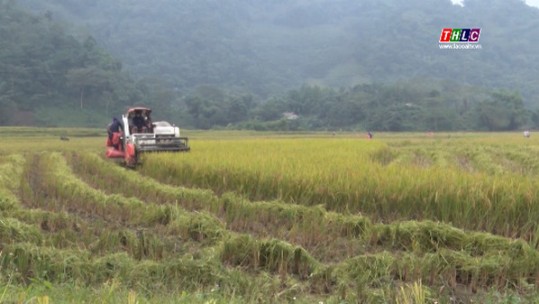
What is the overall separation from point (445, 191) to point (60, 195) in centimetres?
670

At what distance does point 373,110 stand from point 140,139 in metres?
64.3

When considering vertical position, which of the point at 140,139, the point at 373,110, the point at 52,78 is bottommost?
the point at 140,139

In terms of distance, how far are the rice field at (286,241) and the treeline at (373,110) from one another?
56.6 m

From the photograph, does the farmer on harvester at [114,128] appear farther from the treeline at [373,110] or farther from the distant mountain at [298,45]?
the distant mountain at [298,45]

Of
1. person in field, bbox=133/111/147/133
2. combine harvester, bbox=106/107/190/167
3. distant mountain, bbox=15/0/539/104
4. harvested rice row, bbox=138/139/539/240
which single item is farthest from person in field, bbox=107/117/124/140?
distant mountain, bbox=15/0/539/104

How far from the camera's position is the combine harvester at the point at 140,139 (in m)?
13.1

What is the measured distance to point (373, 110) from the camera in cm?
7381

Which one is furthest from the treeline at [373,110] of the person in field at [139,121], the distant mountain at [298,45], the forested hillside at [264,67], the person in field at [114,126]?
the person in field at [114,126]

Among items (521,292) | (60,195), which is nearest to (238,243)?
(521,292)

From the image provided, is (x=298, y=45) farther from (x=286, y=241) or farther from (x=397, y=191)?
(x=286, y=241)

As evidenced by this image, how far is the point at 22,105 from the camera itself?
6569cm

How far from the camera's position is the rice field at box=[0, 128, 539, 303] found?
405 centimetres

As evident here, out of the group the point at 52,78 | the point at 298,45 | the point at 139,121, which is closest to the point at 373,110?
the point at 52,78

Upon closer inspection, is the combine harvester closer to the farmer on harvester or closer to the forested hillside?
the farmer on harvester
